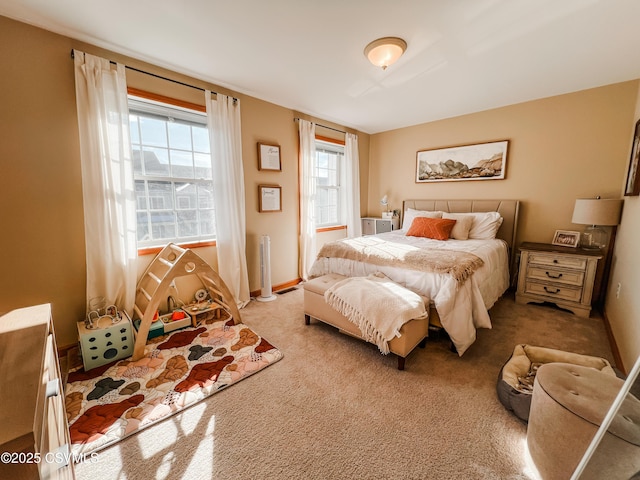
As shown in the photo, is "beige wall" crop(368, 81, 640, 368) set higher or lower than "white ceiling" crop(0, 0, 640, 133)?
lower

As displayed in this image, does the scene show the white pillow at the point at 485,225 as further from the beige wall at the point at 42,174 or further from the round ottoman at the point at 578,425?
the beige wall at the point at 42,174

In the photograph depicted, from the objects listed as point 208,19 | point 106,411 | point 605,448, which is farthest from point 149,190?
point 605,448

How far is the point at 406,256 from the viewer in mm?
2383

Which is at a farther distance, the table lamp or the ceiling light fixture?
the table lamp

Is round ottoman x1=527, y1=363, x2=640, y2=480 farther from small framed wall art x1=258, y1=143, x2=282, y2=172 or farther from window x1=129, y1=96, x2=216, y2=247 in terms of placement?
small framed wall art x1=258, y1=143, x2=282, y2=172

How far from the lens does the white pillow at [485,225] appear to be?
326 cm

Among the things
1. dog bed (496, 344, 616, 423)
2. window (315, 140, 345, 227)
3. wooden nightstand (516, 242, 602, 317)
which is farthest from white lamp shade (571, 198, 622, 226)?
window (315, 140, 345, 227)

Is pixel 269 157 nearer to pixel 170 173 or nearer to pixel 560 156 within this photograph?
pixel 170 173

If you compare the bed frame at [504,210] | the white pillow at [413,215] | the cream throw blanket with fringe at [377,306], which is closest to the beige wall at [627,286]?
the bed frame at [504,210]

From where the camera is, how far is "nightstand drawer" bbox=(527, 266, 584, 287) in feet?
8.91

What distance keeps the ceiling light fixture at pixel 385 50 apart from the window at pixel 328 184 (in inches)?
76.6

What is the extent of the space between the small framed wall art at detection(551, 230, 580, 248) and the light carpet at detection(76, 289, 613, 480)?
122cm

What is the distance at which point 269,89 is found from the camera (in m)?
2.92

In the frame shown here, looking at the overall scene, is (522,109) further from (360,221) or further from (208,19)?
(208,19)
